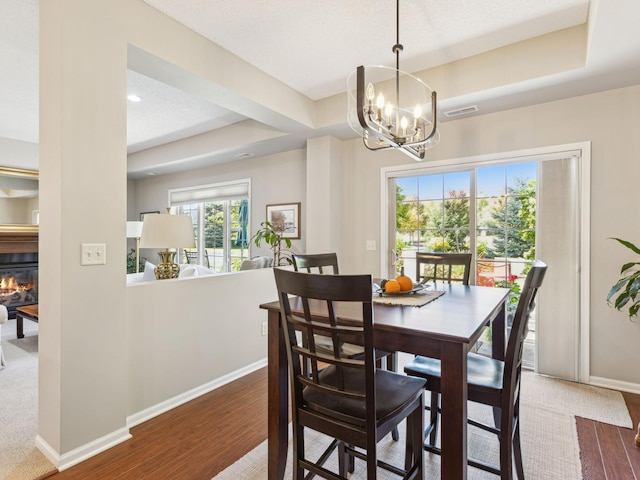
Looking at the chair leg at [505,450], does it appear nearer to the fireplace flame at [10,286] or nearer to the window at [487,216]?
the window at [487,216]

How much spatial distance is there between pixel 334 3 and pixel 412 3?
49 cm

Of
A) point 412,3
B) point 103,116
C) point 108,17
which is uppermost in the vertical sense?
point 412,3

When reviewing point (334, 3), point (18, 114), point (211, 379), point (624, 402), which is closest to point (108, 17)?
point (334, 3)

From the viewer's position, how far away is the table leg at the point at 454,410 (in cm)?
122

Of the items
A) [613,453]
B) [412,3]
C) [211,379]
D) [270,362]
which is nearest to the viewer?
[270,362]

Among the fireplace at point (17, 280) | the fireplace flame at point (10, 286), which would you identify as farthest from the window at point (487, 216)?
the fireplace flame at point (10, 286)

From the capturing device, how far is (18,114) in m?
4.07

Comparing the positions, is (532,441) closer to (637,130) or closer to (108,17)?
A: (637,130)

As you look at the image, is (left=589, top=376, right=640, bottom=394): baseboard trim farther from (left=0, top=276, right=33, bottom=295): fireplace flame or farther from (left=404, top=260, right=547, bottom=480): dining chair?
(left=0, top=276, right=33, bottom=295): fireplace flame

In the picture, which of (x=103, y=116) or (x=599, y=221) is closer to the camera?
(x=103, y=116)

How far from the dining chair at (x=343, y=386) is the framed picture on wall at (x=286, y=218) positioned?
315 cm

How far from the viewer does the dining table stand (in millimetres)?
1228

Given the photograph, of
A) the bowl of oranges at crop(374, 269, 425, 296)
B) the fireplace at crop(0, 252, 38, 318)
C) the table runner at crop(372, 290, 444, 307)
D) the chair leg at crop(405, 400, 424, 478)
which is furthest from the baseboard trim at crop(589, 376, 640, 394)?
the fireplace at crop(0, 252, 38, 318)

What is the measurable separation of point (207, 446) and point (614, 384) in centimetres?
310
